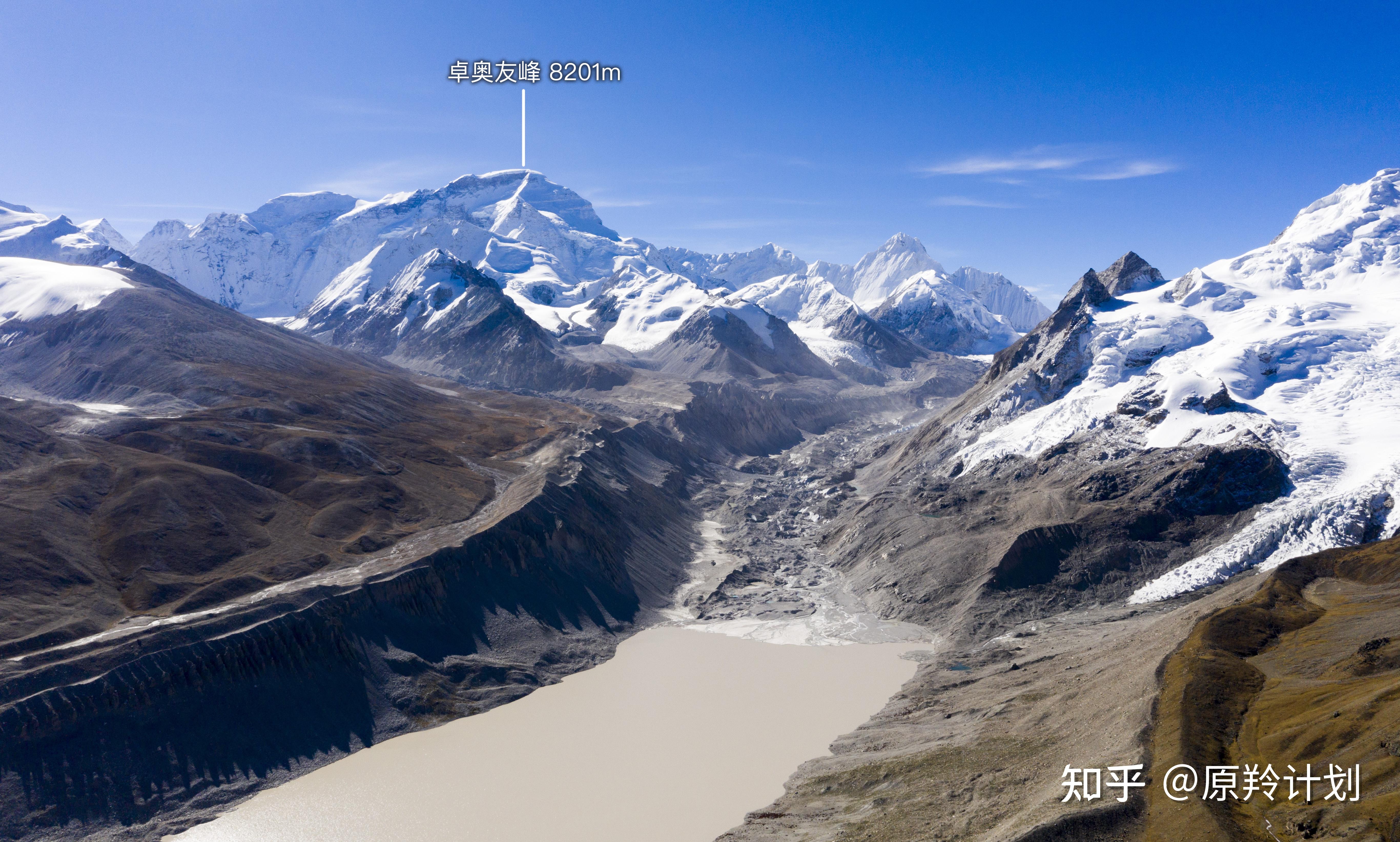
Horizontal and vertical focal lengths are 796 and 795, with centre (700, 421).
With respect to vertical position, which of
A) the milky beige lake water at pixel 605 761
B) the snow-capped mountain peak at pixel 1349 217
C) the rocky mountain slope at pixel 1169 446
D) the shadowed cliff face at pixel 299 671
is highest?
the snow-capped mountain peak at pixel 1349 217

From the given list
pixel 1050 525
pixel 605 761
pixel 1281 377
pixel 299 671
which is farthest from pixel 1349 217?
pixel 299 671

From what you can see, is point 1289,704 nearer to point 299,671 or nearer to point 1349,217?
point 299,671

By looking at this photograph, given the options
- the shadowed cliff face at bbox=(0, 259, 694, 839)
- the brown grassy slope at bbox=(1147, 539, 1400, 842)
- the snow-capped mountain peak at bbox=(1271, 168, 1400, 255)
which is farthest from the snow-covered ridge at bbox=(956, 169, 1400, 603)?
the shadowed cliff face at bbox=(0, 259, 694, 839)

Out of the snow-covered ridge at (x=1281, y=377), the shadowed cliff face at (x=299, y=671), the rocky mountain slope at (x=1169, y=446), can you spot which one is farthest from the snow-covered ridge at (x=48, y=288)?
the snow-covered ridge at (x=1281, y=377)

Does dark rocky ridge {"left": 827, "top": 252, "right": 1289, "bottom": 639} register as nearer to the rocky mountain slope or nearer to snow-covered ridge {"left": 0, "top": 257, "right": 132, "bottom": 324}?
the rocky mountain slope

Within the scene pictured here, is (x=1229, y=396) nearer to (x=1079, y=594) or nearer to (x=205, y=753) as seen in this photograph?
(x=1079, y=594)

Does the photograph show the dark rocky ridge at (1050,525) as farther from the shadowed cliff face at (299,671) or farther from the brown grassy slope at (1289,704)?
the shadowed cliff face at (299,671)

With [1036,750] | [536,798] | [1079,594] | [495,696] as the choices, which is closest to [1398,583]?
[1079,594]
